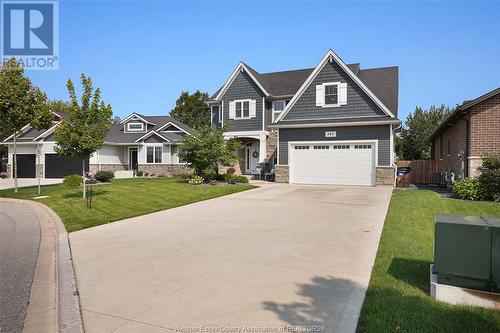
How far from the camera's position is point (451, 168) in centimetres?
1922

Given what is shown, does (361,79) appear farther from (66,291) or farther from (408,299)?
(66,291)

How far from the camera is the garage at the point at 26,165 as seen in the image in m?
32.5

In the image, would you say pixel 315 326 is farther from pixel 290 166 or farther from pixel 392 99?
pixel 392 99

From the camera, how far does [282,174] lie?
22.9 metres

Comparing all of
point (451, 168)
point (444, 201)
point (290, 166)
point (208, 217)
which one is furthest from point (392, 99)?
point (208, 217)

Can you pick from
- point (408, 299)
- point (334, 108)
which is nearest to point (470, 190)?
point (334, 108)

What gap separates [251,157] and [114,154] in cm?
→ 1452

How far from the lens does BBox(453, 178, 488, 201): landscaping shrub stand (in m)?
13.8

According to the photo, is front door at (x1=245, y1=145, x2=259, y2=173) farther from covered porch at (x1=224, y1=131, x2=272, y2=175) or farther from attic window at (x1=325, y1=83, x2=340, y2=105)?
attic window at (x1=325, y1=83, x2=340, y2=105)

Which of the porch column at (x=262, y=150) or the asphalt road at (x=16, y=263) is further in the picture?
the porch column at (x=262, y=150)

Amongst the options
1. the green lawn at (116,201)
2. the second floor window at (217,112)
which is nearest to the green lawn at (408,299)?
the green lawn at (116,201)

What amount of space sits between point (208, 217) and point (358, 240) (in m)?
4.87

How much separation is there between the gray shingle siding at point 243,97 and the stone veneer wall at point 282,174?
4491 millimetres

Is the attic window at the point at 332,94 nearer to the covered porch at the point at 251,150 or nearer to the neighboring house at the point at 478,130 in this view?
the covered porch at the point at 251,150
